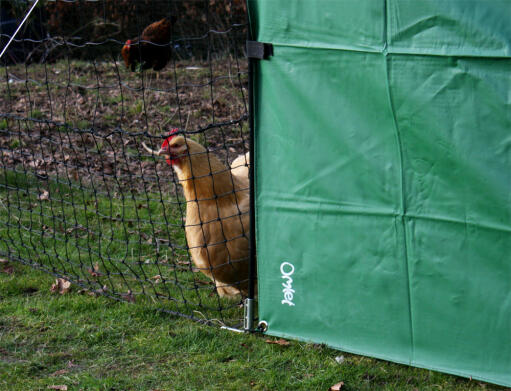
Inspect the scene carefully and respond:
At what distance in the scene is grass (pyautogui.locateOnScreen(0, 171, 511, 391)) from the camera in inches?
125

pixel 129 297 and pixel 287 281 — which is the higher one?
pixel 287 281

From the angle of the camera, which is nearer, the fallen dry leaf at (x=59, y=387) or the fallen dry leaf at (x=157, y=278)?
the fallen dry leaf at (x=59, y=387)

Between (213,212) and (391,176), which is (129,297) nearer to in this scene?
(213,212)

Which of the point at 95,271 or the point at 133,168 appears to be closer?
the point at 95,271

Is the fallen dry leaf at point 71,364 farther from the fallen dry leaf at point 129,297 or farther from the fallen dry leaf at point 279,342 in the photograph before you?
the fallen dry leaf at point 279,342

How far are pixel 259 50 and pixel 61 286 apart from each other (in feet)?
7.42

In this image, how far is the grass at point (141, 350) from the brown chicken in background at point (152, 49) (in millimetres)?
4364

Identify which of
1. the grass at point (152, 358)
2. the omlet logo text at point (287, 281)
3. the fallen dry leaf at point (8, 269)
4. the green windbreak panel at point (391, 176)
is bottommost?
the grass at point (152, 358)

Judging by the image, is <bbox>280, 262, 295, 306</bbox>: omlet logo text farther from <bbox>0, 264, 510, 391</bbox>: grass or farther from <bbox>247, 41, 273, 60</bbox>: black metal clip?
<bbox>247, 41, 273, 60</bbox>: black metal clip

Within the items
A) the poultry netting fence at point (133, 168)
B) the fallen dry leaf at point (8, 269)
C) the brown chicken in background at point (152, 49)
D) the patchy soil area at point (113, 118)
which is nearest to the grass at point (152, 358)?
the poultry netting fence at point (133, 168)

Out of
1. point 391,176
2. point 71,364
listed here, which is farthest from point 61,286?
point 391,176

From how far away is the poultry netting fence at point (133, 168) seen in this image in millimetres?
3910

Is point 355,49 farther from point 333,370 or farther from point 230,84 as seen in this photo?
point 230,84

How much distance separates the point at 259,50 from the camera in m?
3.18
